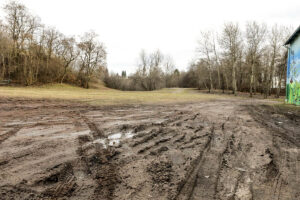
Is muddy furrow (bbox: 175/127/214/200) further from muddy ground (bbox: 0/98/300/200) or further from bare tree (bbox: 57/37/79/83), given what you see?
bare tree (bbox: 57/37/79/83)

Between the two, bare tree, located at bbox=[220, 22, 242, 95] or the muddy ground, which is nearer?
the muddy ground

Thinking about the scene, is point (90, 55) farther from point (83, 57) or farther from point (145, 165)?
point (145, 165)

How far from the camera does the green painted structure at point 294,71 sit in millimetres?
14111

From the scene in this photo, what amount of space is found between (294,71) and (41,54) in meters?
44.2

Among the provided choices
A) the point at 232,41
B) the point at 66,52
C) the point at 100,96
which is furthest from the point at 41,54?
the point at 232,41

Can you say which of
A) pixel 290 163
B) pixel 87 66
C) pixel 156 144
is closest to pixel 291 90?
A: pixel 290 163

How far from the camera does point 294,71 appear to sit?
48.4 ft

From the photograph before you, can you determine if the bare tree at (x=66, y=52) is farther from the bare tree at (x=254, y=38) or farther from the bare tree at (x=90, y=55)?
the bare tree at (x=254, y=38)

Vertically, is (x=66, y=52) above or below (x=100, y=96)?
above

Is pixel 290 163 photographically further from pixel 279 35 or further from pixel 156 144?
pixel 279 35

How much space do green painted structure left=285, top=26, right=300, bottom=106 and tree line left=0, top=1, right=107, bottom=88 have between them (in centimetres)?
3866

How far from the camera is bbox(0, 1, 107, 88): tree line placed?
103 ft

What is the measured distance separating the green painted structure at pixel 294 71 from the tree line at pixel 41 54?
3866cm

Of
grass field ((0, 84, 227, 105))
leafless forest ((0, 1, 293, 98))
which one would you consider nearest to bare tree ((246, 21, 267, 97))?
leafless forest ((0, 1, 293, 98))
